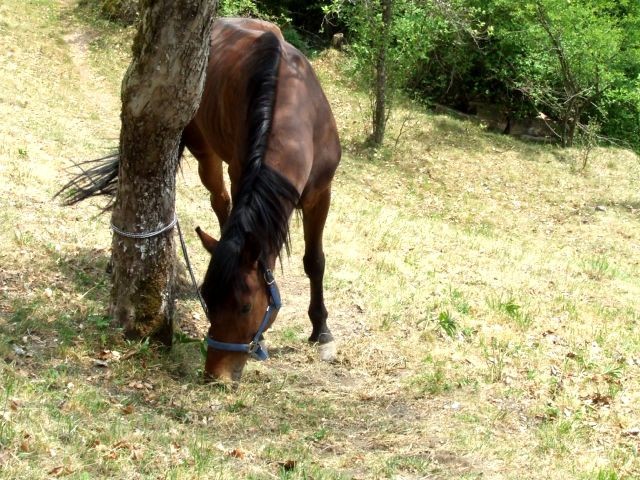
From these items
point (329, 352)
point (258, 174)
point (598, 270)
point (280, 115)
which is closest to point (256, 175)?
point (258, 174)

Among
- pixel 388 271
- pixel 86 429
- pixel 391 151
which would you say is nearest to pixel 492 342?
pixel 388 271

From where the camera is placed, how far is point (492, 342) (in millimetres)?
5703

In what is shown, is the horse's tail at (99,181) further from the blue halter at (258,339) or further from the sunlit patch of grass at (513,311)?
the sunlit patch of grass at (513,311)

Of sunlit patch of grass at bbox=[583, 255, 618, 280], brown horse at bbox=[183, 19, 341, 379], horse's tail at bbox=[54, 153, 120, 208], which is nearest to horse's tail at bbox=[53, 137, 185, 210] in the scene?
horse's tail at bbox=[54, 153, 120, 208]

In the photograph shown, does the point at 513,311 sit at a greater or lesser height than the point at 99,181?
lesser

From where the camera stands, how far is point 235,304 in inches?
165

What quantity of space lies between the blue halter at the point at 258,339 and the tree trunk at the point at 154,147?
0.67 meters

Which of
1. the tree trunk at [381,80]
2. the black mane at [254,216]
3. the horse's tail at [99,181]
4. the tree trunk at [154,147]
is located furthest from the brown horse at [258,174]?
the tree trunk at [381,80]

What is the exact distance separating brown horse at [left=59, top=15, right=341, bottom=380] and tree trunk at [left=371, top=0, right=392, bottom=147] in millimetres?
9807

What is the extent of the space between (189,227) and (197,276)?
1.42 meters

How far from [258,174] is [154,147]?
659 millimetres

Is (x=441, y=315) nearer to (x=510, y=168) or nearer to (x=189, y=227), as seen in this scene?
(x=189, y=227)

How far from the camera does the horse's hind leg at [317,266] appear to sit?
5.44 meters

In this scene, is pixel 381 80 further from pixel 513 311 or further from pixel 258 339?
pixel 258 339
